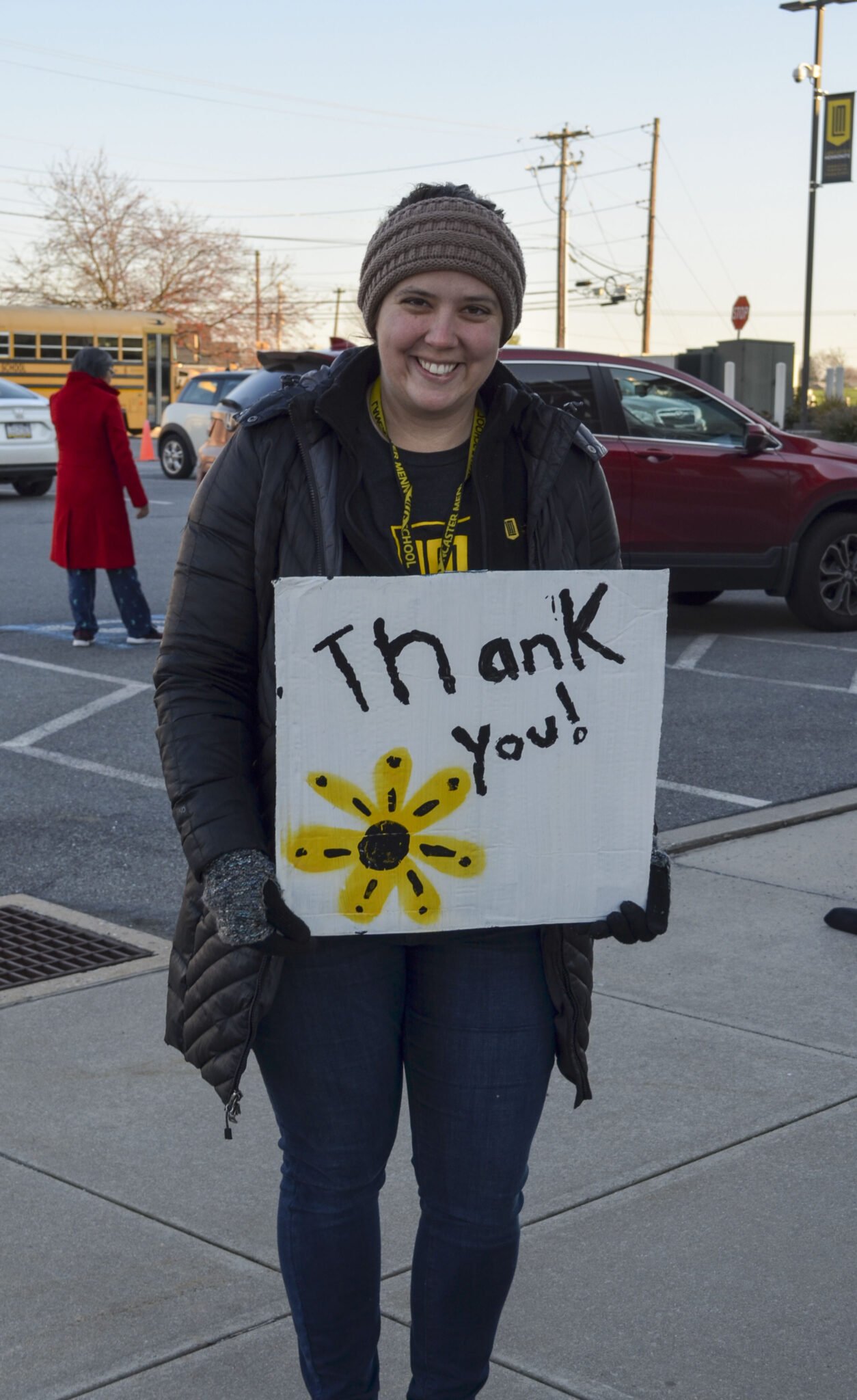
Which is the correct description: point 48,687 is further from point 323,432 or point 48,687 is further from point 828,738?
point 323,432

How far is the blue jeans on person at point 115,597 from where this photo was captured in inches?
406

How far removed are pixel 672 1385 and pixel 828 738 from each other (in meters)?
5.61

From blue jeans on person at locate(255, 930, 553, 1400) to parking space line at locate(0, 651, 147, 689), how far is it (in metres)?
6.85

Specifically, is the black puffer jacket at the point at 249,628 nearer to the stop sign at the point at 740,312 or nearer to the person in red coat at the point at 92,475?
the person in red coat at the point at 92,475

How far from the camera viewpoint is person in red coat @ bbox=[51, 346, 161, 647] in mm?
10094

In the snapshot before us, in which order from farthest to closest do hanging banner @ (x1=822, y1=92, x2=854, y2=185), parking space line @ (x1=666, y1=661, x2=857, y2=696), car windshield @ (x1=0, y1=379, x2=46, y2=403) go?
hanging banner @ (x1=822, y1=92, x2=854, y2=185) → car windshield @ (x1=0, y1=379, x2=46, y2=403) → parking space line @ (x1=666, y1=661, x2=857, y2=696)

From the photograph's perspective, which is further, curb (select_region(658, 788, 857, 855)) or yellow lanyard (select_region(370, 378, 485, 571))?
curb (select_region(658, 788, 857, 855))

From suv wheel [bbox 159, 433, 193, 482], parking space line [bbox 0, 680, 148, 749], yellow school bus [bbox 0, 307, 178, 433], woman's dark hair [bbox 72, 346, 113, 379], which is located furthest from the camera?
yellow school bus [bbox 0, 307, 178, 433]

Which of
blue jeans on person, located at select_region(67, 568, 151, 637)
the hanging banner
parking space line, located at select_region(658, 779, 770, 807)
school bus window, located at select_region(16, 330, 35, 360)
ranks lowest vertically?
parking space line, located at select_region(658, 779, 770, 807)

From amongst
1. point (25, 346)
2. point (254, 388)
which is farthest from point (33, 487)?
point (25, 346)

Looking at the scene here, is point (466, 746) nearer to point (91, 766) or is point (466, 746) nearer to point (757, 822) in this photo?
point (757, 822)

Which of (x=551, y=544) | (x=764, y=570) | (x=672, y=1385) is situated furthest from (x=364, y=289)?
(x=764, y=570)

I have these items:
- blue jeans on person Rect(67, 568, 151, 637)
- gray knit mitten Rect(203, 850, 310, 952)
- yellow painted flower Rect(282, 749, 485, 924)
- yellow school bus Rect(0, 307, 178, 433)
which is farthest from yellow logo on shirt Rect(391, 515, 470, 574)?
yellow school bus Rect(0, 307, 178, 433)

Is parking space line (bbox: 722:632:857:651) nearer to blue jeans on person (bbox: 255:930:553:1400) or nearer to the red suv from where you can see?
the red suv
